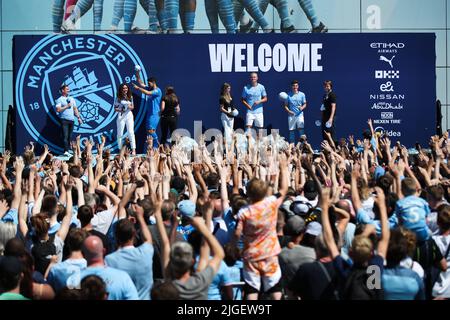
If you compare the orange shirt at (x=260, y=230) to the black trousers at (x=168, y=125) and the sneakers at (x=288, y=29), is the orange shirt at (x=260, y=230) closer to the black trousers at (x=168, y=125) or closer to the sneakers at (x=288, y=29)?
the black trousers at (x=168, y=125)

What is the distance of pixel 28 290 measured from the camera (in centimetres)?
691

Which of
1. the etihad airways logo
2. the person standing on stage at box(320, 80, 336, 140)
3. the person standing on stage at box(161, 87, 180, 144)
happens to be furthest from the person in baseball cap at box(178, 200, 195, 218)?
the etihad airways logo

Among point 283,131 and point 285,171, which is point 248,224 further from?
point 283,131

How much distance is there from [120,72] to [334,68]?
4944 millimetres

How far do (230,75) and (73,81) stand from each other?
360cm

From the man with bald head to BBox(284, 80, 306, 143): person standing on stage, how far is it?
1364cm

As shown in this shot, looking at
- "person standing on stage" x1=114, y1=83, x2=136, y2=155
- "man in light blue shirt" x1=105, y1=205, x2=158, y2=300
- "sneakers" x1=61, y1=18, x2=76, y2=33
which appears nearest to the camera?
"man in light blue shirt" x1=105, y1=205, x2=158, y2=300

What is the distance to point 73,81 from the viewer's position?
68.3 ft

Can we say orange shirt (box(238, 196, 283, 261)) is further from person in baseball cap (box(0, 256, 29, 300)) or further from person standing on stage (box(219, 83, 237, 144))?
person standing on stage (box(219, 83, 237, 144))

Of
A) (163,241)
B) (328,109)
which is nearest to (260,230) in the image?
(163,241)

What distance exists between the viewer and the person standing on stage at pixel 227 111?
20.2 metres

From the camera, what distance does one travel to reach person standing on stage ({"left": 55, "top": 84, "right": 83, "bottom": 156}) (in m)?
20.1

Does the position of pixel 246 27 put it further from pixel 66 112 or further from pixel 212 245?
pixel 212 245

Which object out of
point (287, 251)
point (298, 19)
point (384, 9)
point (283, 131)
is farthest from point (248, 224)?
point (384, 9)
